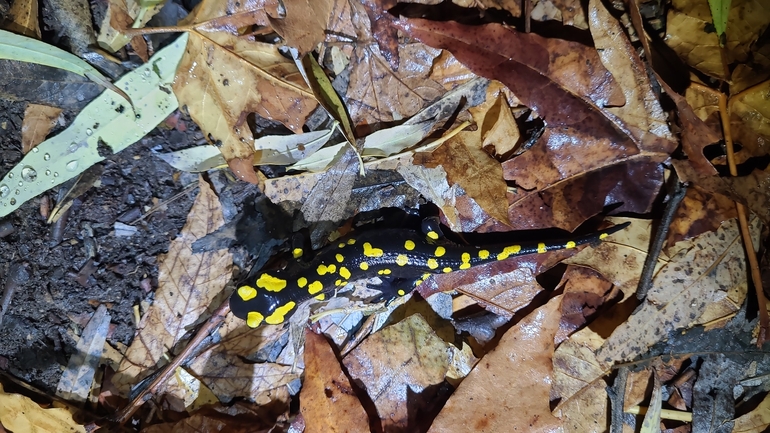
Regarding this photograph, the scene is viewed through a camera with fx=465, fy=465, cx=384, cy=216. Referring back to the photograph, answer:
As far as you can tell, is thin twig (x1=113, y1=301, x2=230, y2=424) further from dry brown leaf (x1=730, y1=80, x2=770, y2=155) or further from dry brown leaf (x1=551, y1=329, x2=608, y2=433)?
dry brown leaf (x1=730, y1=80, x2=770, y2=155)

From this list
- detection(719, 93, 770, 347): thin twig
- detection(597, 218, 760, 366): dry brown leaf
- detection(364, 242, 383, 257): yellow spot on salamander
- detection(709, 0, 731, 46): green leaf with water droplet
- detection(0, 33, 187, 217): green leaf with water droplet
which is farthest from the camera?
detection(364, 242, 383, 257): yellow spot on salamander

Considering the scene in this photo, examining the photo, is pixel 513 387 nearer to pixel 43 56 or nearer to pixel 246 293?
pixel 246 293

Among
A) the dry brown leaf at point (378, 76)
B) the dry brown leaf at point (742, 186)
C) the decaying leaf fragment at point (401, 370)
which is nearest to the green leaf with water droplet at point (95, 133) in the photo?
the dry brown leaf at point (378, 76)

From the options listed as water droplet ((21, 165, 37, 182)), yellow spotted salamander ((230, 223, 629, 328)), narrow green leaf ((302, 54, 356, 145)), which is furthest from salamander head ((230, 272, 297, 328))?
water droplet ((21, 165, 37, 182))

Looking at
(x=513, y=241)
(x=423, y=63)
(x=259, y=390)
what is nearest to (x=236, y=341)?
(x=259, y=390)

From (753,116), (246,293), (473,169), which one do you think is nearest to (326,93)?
(473,169)

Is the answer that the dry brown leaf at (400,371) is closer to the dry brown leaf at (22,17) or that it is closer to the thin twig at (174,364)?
the thin twig at (174,364)

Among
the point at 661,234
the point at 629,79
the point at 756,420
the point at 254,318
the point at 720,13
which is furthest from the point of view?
the point at 254,318
